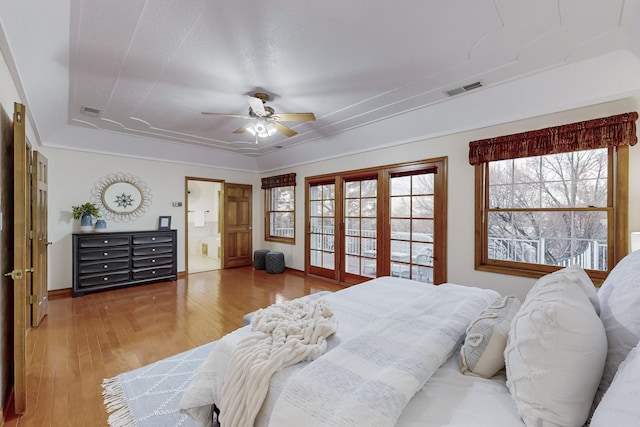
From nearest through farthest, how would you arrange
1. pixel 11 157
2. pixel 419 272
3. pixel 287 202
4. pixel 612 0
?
pixel 612 0
pixel 11 157
pixel 419 272
pixel 287 202

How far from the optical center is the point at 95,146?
4.54 m

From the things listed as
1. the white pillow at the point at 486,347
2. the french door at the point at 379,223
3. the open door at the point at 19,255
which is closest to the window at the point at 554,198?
the french door at the point at 379,223

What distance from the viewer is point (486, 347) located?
1185 mm

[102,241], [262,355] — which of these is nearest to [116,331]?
[102,241]

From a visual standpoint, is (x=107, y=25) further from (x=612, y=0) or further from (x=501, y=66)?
(x=612, y=0)

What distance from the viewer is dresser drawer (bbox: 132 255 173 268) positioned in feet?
15.3

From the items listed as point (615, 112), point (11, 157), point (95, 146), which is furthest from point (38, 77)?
point (615, 112)

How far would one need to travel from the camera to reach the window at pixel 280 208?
608cm

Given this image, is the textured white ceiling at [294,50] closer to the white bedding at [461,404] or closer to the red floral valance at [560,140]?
the red floral valance at [560,140]

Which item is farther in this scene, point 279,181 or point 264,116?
point 279,181

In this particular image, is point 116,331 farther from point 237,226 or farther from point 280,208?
point 280,208

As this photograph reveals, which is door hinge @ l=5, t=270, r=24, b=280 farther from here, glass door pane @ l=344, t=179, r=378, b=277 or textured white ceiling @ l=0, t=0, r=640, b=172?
glass door pane @ l=344, t=179, r=378, b=277

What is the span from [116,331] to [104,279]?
6.03 ft

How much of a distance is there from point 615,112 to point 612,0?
1258mm
